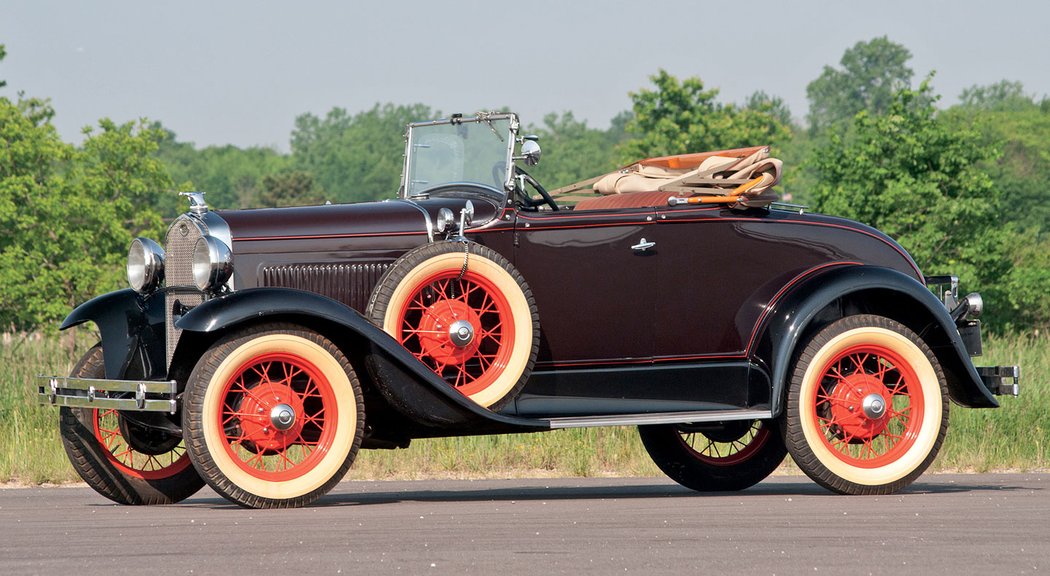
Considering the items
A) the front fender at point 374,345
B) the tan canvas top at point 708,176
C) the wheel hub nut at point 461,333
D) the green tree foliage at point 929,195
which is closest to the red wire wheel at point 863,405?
the tan canvas top at point 708,176

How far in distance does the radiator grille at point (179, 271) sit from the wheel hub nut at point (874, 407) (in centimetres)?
383

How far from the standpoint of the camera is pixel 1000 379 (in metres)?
8.25

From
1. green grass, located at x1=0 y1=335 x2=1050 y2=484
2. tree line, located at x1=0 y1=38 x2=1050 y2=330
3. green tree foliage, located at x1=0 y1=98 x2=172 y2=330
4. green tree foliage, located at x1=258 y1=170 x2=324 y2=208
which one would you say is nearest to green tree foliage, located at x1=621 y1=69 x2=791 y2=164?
tree line, located at x1=0 y1=38 x2=1050 y2=330

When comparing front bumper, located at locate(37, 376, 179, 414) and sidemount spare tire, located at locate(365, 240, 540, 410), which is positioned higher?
sidemount spare tire, located at locate(365, 240, 540, 410)

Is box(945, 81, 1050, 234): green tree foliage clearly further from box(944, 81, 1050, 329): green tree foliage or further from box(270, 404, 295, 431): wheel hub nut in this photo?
box(270, 404, 295, 431): wheel hub nut

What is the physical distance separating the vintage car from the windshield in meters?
0.03

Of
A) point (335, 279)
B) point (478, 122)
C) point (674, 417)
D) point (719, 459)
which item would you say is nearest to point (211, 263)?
point (335, 279)

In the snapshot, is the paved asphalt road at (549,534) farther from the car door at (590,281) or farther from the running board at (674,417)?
the car door at (590,281)

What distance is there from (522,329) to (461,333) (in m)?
0.33

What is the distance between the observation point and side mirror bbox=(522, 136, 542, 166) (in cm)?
800

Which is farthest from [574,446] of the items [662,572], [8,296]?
[8,296]

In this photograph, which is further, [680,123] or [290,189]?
[290,189]

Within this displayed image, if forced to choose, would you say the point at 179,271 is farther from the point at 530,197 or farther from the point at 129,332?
the point at 530,197

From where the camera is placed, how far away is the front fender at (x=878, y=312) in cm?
775
